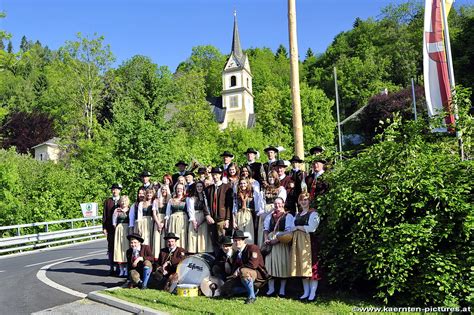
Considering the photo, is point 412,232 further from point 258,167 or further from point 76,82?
point 76,82

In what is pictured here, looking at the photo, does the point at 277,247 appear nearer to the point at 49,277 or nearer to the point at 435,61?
the point at 49,277

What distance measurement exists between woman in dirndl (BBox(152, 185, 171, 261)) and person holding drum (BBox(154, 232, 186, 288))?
784 mm

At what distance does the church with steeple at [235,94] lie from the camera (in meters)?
75.2

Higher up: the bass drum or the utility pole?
the utility pole

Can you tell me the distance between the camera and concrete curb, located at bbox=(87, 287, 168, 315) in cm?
688

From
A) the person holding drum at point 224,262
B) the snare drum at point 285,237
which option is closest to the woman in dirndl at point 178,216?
the person holding drum at point 224,262

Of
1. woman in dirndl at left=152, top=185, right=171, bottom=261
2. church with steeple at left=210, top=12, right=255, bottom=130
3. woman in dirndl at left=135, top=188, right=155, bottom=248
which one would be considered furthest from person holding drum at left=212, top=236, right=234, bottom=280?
church with steeple at left=210, top=12, right=255, bottom=130

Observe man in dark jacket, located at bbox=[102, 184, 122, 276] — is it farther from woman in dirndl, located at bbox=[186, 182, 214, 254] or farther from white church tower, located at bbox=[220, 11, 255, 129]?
white church tower, located at bbox=[220, 11, 255, 129]

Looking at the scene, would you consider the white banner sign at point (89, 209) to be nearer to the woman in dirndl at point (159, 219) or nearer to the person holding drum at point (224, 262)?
the woman in dirndl at point (159, 219)

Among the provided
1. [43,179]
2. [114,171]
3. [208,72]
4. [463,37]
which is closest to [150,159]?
[114,171]

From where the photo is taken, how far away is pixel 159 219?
32.0 ft

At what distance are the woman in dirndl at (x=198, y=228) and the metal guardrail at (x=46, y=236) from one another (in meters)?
11.5

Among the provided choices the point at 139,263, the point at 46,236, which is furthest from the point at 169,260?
the point at 46,236

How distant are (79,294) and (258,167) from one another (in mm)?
4584
